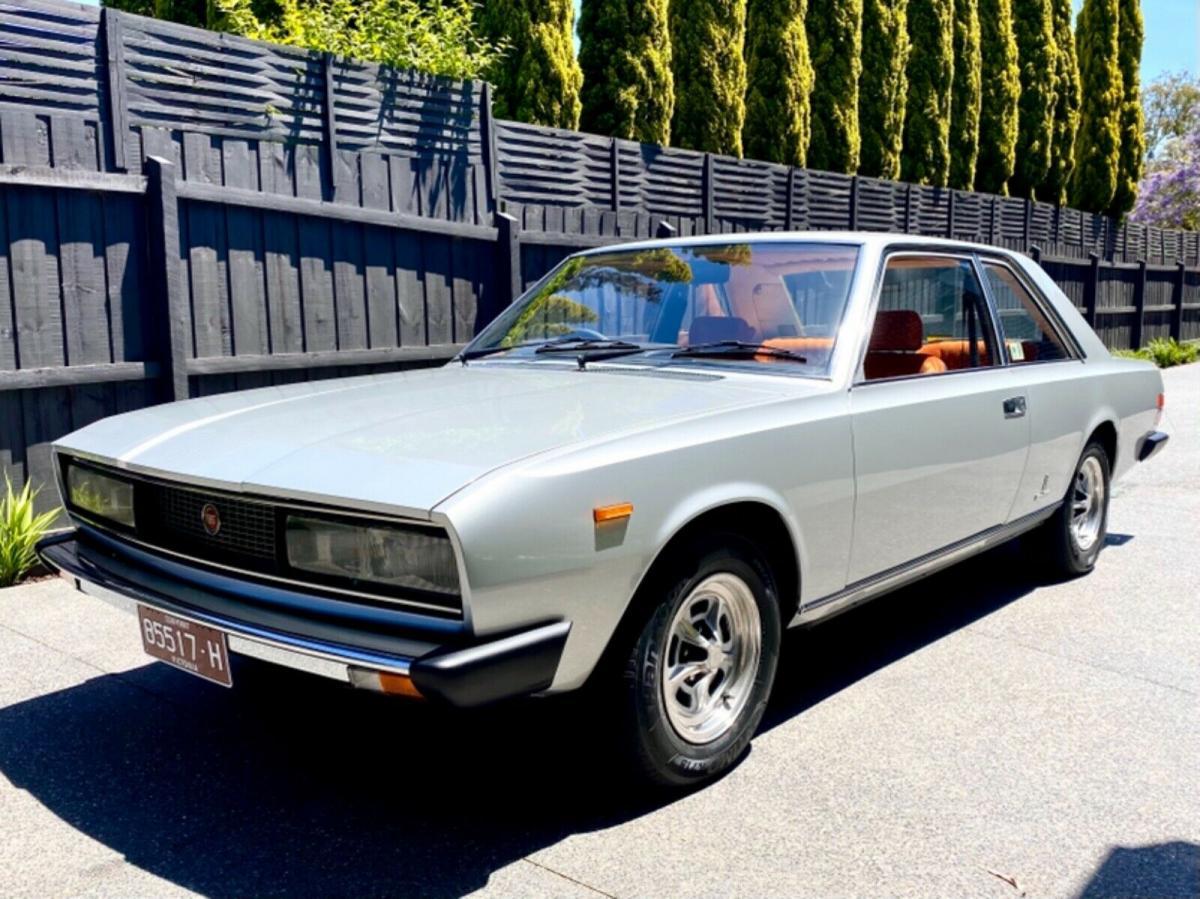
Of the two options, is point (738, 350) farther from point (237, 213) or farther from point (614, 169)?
point (614, 169)

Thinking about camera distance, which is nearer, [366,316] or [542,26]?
[366,316]

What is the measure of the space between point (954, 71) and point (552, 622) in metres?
17.8

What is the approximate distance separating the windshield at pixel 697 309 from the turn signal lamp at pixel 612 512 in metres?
1.15

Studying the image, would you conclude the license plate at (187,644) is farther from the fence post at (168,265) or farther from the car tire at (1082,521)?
the car tire at (1082,521)

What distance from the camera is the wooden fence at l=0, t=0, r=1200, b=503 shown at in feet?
17.7

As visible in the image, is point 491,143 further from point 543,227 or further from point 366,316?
point 366,316

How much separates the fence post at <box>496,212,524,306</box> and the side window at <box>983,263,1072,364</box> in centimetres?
376

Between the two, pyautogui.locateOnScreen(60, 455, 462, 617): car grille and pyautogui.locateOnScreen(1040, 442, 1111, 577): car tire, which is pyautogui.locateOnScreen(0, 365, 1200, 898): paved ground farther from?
pyautogui.locateOnScreen(1040, 442, 1111, 577): car tire

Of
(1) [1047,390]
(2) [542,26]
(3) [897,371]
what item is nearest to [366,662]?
(3) [897,371]

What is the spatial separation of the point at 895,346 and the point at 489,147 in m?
4.74

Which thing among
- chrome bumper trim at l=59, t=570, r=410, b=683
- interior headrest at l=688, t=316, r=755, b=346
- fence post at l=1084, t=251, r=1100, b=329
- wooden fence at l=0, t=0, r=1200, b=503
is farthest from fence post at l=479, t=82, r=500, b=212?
fence post at l=1084, t=251, r=1100, b=329

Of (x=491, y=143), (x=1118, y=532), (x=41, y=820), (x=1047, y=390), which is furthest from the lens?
(x=491, y=143)

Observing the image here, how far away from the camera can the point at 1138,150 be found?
23391 mm

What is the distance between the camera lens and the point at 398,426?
2959mm
